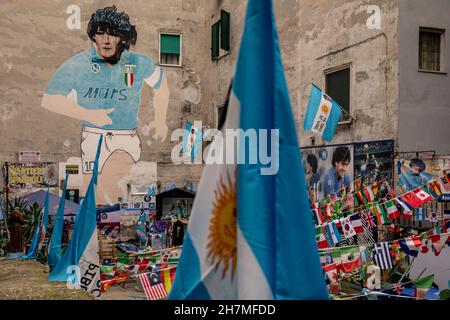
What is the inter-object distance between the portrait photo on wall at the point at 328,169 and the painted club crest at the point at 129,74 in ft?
35.0

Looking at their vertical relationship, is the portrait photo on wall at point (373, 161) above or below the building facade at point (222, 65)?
below

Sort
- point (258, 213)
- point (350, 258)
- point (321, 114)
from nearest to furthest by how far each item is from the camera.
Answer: point (258, 213) → point (350, 258) → point (321, 114)

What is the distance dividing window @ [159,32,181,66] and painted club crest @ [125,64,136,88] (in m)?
1.48

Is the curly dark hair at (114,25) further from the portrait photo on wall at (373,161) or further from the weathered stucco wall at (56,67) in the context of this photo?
the portrait photo on wall at (373,161)

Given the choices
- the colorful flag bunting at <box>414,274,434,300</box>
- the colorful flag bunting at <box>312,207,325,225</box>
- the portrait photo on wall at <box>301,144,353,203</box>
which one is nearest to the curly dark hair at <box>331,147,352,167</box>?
the portrait photo on wall at <box>301,144,353,203</box>

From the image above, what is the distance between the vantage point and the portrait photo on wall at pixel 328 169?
16.2 m

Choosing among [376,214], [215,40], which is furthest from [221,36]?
[376,214]

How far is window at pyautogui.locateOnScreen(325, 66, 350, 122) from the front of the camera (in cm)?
1647

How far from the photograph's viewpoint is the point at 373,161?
15.1 meters

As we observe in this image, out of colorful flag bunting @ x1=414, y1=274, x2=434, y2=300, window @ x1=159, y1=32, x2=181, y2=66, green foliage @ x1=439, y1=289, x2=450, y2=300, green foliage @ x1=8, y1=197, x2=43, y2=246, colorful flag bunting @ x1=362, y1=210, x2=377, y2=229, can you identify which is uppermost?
window @ x1=159, y1=32, x2=181, y2=66

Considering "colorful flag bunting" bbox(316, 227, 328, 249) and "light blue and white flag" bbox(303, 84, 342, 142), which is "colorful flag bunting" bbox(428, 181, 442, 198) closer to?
"colorful flag bunting" bbox(316, 227, 328, 249)

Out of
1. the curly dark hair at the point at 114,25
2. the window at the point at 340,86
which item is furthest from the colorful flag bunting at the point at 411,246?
the curly dark hair at the point at 114,25

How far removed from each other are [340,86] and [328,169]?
2.70 m

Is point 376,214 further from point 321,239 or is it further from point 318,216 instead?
point 318,216
